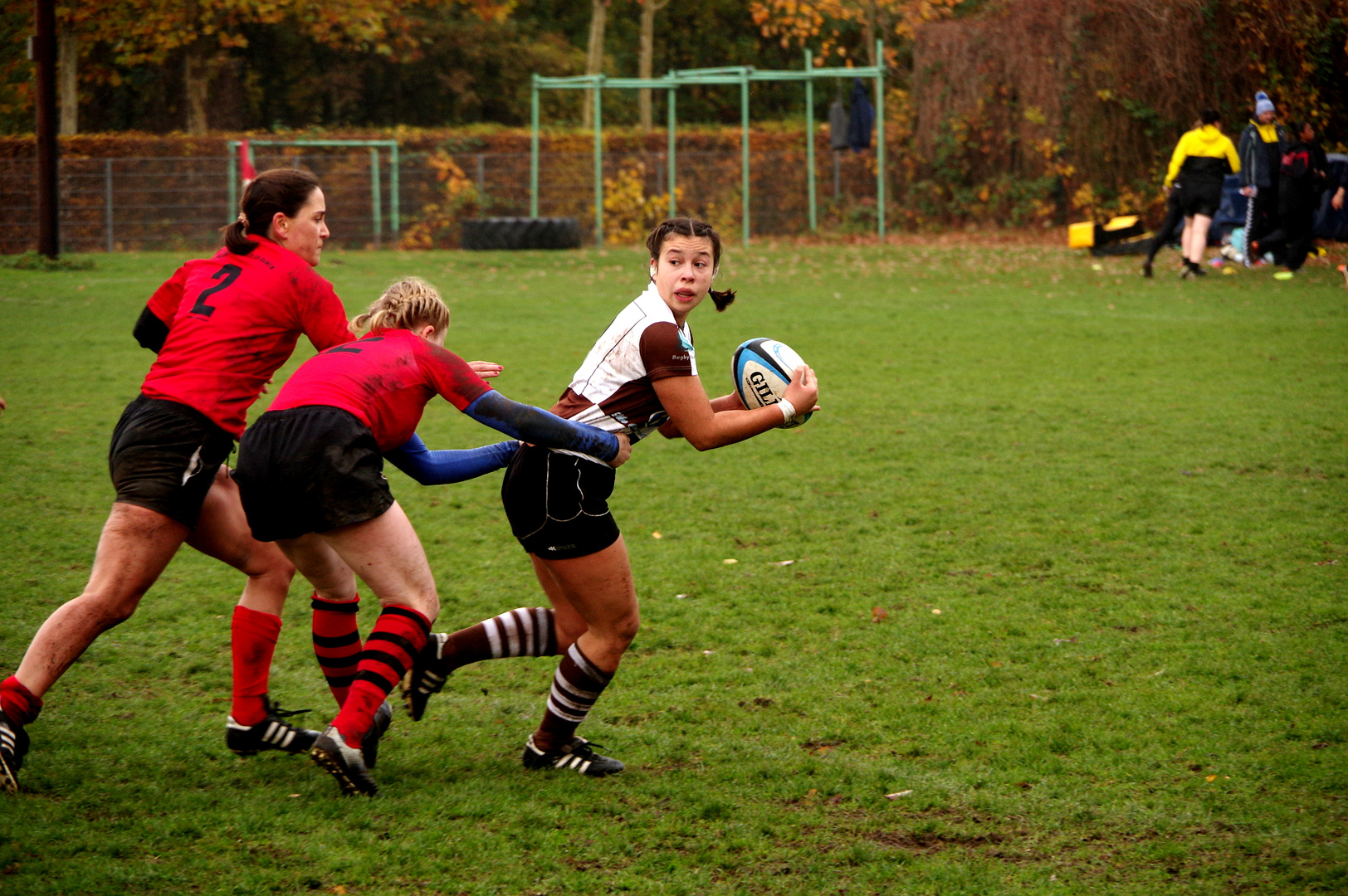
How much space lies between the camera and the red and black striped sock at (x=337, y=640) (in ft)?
14.0

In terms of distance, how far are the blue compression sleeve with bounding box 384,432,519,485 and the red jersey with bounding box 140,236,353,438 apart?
43cm

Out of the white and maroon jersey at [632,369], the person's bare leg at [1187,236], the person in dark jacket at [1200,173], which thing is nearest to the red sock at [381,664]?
the white and maroon jersey at [632,369]

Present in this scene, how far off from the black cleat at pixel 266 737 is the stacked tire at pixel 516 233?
2094cm

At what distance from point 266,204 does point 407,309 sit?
63 centimetres

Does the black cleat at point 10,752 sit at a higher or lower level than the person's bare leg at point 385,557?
lower

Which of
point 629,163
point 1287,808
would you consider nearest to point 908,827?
point 1287,808

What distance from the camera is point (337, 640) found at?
4289mm

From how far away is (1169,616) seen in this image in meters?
5.65

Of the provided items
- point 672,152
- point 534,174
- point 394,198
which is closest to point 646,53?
point 534,174

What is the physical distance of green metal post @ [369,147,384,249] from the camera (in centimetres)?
2720

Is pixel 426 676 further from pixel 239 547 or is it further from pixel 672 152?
pixel 672 152

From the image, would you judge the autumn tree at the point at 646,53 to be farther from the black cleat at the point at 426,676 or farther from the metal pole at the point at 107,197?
the black cleat at the point at 426,676

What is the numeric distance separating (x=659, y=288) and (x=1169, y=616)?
3091 millimetres

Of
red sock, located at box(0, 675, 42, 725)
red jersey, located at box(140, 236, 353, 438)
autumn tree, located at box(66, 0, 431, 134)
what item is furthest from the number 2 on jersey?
autumn tree, located at box(66, 0, 431, 134)
